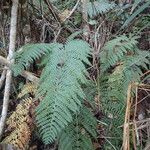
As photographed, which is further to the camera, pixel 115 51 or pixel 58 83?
pixel 115 51

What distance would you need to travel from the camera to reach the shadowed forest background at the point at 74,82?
6.51 ft

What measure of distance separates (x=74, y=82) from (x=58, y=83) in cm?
9

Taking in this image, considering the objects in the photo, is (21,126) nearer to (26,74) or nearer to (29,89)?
(29,89)

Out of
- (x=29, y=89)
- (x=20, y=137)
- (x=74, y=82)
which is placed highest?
(x=74, y=82)

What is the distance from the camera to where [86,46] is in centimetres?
239

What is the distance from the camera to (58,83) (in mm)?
2080

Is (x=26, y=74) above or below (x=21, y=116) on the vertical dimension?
above

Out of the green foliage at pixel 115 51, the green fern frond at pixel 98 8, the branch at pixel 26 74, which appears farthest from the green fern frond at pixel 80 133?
the green fern frond at pixel 98 8

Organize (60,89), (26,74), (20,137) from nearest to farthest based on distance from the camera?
(60,89)
(20,137)
(26,74)

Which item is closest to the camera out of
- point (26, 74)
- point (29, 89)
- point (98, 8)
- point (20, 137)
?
point (20, 137)

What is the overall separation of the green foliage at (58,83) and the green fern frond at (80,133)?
54 millimetres

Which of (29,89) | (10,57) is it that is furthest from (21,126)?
(10,57)

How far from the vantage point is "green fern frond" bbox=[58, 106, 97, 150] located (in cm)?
203

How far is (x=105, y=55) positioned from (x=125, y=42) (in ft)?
0.64
